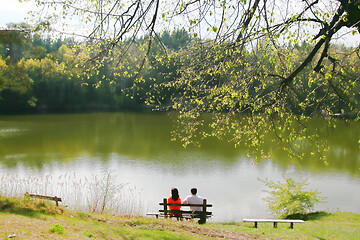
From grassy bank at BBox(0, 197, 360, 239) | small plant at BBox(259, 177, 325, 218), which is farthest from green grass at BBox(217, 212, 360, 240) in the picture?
small plant at BBox(259, 177, 325, 218)

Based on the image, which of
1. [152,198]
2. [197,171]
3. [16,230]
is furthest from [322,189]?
[16,230]

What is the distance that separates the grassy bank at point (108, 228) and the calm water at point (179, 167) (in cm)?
294

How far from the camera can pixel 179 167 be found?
1588 cm

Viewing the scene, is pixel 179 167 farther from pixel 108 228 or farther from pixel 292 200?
pixel 108 228

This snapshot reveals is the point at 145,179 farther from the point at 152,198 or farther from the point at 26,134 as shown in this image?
the point at 26,134

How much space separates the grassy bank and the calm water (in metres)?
2.94

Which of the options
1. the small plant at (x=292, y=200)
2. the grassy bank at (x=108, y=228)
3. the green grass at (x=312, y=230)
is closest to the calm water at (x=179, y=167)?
the small plant at (x=292, y=200)

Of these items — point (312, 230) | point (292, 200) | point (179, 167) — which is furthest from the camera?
point (179, 167)

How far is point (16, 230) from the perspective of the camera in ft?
15.0

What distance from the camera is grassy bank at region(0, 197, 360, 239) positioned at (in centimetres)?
480

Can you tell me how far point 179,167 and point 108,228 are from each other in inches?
400

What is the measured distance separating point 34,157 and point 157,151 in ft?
22.4

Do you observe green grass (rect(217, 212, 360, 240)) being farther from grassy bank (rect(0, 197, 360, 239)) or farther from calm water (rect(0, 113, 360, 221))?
calm water (rect(0, 113, 360, 221))

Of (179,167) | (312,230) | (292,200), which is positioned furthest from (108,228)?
(179,167)
